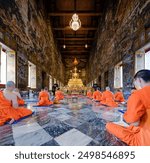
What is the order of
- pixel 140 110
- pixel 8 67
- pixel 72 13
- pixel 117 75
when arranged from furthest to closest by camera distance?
1. pixel 72 13
2. pixel 117 75
3. pixel 8 67
4. pixel 140 110

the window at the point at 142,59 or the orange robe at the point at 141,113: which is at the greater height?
the window at the point at 142,59

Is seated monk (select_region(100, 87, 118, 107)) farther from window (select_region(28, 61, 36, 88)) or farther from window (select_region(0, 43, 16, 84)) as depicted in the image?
window (select_region(28, 61, 36, 88))

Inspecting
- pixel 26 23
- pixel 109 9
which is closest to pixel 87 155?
pixel 26 23

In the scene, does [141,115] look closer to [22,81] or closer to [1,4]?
[1,4]

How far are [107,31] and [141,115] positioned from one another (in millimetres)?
13625

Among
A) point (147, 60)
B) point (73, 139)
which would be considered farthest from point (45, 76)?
point (73, 139)

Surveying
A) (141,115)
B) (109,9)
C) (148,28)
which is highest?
(109,9)

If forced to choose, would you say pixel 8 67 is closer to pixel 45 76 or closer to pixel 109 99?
pixel 109 99

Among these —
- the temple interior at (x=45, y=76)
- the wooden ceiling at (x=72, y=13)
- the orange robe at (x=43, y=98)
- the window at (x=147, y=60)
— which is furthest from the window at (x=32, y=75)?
the window at (x=147, y=60)

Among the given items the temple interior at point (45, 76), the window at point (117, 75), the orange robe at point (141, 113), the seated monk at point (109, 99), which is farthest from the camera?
the window at point (117, 75)

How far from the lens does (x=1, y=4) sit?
6.07 m

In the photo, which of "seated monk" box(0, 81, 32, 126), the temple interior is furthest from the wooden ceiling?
"seated monk" box(0, 81, 32, 126)

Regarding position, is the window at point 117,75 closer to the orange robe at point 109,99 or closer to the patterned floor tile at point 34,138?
the orange robe at point 109,99

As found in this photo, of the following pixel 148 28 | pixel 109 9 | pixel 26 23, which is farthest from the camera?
pixel 109 9
